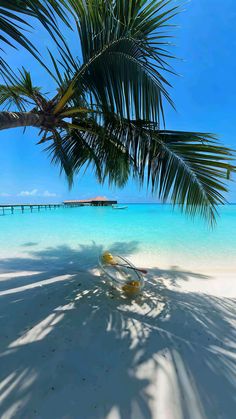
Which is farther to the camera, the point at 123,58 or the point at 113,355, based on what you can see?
the point at 123,58

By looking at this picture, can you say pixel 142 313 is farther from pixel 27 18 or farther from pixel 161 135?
pixel 27 18

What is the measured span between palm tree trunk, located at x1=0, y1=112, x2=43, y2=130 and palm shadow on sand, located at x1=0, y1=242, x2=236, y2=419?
6.93ft

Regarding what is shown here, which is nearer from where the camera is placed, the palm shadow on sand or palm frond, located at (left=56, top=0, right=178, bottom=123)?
the palm shadow on sand

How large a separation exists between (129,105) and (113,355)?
272 cm

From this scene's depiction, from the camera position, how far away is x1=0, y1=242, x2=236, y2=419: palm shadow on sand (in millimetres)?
1435

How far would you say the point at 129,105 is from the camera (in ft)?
8.96

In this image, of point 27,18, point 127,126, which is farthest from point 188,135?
point 27,18

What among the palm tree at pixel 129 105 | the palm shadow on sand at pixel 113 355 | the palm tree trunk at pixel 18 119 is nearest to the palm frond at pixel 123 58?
the palm tree at pixel 129 105

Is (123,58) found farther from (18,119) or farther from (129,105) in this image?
(18,119)

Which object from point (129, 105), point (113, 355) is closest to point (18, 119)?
point (129, 105)

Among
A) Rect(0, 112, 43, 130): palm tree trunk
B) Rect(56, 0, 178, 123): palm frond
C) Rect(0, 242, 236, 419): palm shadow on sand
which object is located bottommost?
Rect(0, 242, 236, 419): palm shadow on sand

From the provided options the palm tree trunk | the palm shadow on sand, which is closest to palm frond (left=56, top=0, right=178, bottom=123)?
the palm tree trunk

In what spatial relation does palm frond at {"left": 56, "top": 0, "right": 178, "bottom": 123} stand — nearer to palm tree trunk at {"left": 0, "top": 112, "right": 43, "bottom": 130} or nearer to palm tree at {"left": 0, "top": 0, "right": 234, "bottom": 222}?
A: palm tree at {"left": 0, "top": 0, "right": 234, "bottom": 222}

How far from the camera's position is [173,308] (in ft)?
9.91
